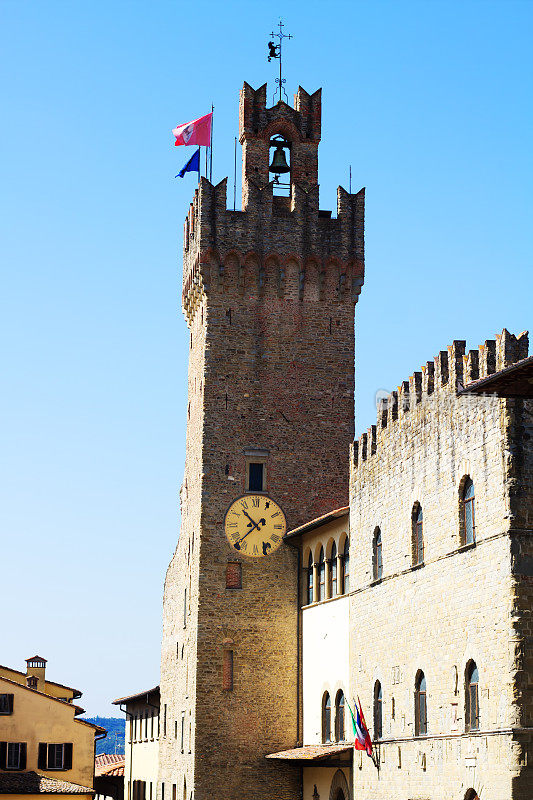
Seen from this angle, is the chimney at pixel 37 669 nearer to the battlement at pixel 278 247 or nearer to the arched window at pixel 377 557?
the battlement at pixel 278 247

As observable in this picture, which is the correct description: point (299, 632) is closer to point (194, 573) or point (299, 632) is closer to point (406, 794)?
point (194, 573)

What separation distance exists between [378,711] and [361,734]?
85 centimetres

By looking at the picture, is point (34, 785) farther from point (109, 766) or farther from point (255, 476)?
point (255, 476)

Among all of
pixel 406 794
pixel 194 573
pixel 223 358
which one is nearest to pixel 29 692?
pixel 194 573

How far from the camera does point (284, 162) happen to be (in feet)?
136

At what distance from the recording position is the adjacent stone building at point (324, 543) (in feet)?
77.0

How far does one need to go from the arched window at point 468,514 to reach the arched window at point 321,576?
11.0 metres

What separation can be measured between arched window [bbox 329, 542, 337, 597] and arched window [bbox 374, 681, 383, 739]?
4803mm

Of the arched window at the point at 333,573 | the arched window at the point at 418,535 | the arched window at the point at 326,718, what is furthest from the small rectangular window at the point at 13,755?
the arched window at the point at 418,535

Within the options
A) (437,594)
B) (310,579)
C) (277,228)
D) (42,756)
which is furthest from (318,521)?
(42,756)

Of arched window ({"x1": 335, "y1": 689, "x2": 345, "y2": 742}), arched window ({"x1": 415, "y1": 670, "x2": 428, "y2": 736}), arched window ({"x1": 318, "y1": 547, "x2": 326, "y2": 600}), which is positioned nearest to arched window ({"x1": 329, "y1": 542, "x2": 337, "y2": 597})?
arched window ({"x1": 318, "y1": 547, "x2": 326, "y2": 600})

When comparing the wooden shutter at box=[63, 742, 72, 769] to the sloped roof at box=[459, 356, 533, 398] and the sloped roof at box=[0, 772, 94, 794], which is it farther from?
the sloped roof at box=[459, 356, 533, 398]

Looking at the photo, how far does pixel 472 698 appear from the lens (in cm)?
2412

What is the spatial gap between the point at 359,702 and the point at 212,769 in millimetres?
6902
